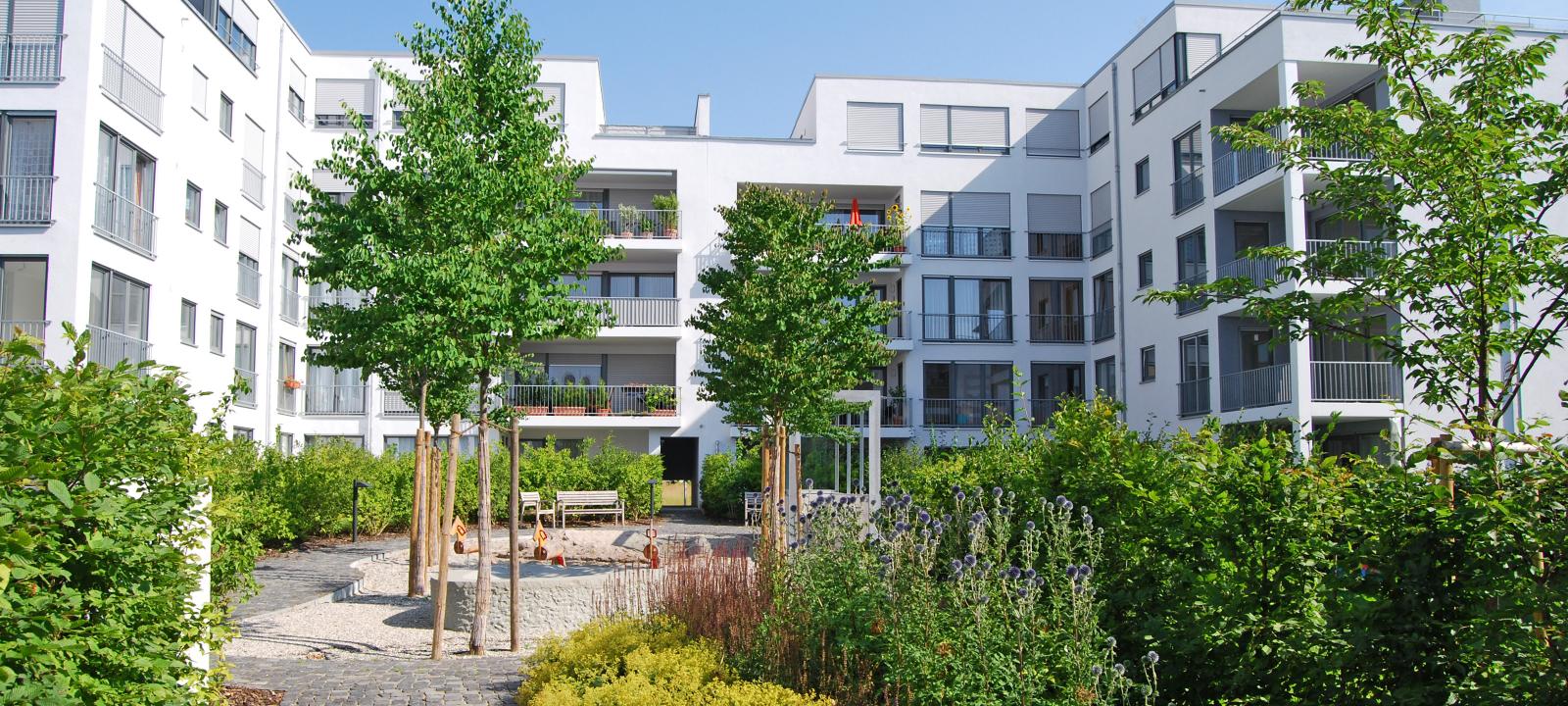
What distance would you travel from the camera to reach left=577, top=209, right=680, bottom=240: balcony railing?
33.9m

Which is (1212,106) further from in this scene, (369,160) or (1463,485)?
(1463,485)

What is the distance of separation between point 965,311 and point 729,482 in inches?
414

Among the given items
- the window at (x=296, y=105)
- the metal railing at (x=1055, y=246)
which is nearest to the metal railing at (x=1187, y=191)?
the metal railing at (x=1055, y=246)

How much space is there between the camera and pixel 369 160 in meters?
11.5

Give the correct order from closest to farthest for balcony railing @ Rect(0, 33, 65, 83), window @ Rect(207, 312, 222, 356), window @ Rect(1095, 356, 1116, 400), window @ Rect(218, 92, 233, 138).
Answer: balcony railing @ Rect(0, 33, 65, 83), window @ Rect(207, 312, 222, 356), window @ Rect(218, 92, 233, 138), window @ Rect(1095, 356, 1116, 400)

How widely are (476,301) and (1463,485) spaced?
8119 mm

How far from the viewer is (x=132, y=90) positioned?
2286 cm

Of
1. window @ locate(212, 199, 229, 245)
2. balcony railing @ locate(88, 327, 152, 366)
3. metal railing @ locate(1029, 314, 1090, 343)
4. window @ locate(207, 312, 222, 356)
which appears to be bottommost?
balcony railing @ locate(88, 327, 152, 366)

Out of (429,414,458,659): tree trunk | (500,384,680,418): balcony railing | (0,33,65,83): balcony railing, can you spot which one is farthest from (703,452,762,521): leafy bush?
(429,414,458,659): tree trunk

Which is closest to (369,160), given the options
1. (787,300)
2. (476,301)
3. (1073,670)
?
(476,301)

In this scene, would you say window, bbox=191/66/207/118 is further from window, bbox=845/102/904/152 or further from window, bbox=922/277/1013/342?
window, bbox=922/277/1013/342

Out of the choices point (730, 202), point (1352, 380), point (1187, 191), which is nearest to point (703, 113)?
point (730, 202)

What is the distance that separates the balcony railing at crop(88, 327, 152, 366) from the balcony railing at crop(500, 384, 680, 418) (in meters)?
11.6

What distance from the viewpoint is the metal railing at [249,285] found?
29812 millimetres
